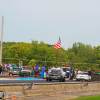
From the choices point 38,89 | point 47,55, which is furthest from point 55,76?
point 47,55

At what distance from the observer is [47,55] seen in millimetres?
119938

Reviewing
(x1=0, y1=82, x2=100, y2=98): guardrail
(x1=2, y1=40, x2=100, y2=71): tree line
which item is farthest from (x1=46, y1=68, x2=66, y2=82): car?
(x1=2, y1=40, x2=100, y2=71): tree line

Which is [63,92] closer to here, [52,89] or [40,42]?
[52,89]

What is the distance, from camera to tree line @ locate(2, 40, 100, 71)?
355 ft

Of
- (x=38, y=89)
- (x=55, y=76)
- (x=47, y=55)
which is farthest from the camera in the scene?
(x=47, y=55)

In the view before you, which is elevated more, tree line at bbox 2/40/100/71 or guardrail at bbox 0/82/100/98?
tree line at bbox 2/40/100/71

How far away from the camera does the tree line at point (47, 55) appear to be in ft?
355

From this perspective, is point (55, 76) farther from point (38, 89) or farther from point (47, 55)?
point (47, 55)

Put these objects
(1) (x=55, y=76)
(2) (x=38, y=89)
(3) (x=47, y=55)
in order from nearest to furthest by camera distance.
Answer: (2) (x=38, y=89) < (1) (x=55, y=76) < (3) (x=47, y=55)

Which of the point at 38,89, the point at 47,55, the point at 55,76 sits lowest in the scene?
the point at 38,89

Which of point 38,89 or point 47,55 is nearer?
point 38,89

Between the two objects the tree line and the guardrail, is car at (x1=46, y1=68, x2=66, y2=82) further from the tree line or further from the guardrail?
the tree line

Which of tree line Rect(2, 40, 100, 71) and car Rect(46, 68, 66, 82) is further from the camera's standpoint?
tree line Rect(2, 40, 100, 71)

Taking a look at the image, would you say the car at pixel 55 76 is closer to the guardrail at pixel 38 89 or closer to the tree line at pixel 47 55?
the guardrail at pixel 38 89
